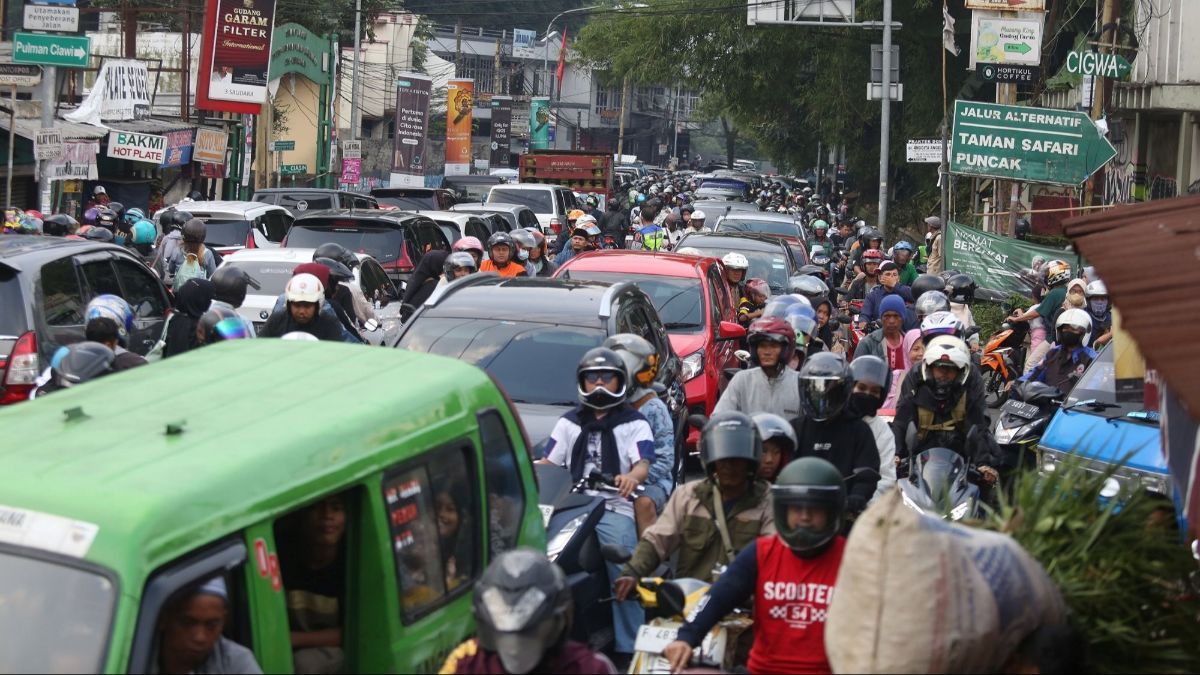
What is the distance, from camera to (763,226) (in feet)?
82.5

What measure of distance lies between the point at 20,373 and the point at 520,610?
6081 mm

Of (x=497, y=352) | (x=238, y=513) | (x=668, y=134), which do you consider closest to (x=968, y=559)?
(x=238, y=513)

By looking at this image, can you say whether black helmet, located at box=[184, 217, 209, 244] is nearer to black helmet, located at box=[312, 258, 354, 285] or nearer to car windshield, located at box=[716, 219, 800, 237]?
black helmet, located at box=[312, 258, 354, 285]

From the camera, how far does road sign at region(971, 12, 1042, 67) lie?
21.5m

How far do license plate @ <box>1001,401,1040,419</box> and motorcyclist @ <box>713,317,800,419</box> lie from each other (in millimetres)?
2154

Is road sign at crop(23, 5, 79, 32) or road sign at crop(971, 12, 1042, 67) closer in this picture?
road sign at crop(971, 12, 1042, 67)

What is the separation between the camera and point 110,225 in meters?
19.4

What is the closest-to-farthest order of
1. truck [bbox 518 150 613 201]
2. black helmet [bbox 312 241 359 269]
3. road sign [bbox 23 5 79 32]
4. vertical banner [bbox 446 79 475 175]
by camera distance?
black helmet [bbox 312 241 359 269] → road sign [bbox 23 5 79 32] → truck [bbox 518 150 613 201] → vertical banner [bbox 446 79 475 175]

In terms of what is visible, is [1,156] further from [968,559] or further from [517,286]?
[968,559]

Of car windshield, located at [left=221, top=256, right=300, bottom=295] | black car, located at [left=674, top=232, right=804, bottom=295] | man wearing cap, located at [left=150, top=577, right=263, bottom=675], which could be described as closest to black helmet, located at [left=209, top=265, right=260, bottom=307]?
car windshield, located at [left=221, top=256, right=300, bottom=295]

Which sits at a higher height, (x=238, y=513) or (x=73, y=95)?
(x=73, y=95)

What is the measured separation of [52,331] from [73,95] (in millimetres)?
23180

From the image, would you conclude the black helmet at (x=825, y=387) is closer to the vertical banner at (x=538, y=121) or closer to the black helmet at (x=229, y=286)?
the black helmet at (x=229, y=286)

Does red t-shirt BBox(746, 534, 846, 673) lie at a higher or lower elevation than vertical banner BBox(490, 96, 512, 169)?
lower
